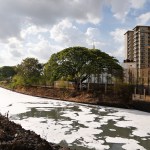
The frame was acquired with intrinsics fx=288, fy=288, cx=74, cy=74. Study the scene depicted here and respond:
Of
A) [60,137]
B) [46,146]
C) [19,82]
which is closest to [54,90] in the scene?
[19,82]

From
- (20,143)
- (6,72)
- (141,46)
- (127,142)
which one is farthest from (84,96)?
(6,72)

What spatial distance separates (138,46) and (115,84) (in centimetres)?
5752

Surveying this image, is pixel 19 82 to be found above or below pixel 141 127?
above

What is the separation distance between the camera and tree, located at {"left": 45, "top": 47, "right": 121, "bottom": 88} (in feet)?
94.5

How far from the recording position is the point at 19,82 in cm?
4384

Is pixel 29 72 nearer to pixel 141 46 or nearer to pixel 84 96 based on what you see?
pixel 84 96

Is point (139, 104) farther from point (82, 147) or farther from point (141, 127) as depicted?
point (82, 147)

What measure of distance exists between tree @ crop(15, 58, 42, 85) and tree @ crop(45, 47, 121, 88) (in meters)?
11.3

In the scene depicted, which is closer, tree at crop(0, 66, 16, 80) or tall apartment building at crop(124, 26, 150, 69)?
tall apartment building at crop(124, 26, 150, 69)

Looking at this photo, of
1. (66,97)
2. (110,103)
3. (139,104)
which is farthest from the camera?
(66,97)

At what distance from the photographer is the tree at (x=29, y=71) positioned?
42125 mm

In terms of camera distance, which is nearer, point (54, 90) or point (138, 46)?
point (54, 90)

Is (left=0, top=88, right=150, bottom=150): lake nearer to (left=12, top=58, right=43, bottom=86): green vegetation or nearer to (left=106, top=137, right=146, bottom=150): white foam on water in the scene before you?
(left=106, top=137, right=146, bottom=150): white foam on water

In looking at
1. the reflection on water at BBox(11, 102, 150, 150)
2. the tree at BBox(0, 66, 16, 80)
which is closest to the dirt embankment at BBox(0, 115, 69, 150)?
the reflection on water at BBox(11, 102, 150, 150)
